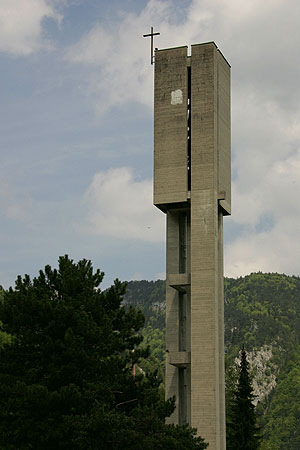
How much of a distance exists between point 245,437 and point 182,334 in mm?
23553

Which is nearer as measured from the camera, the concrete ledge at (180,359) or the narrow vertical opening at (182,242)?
the concrete ledge at (180,359)

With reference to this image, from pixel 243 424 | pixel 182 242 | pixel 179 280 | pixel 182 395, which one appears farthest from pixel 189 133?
pixel 243 424

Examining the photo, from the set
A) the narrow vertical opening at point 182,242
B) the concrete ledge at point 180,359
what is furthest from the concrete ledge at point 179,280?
the concrete ledge at point 180,359

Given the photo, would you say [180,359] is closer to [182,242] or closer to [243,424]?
[182,242]

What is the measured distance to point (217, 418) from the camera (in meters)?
32.7

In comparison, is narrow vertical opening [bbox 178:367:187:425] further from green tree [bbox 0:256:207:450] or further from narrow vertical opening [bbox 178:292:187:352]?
green tree [bbox 0:256:207:450]

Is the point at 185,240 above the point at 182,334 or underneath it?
above

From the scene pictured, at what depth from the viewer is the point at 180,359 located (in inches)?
1329

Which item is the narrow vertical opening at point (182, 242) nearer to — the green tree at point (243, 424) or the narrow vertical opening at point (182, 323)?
the narrow vertical opening at point (182, 323)

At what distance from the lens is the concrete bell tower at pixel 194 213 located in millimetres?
33156

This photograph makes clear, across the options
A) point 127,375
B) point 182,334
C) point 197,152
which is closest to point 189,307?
point 182,334

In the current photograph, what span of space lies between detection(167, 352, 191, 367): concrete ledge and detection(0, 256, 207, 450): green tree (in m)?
1.30

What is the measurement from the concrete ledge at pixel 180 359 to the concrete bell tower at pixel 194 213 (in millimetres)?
40

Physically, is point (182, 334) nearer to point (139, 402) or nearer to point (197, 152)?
point (139, 402)
